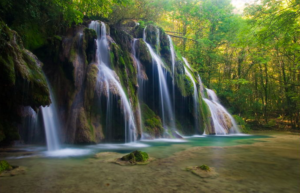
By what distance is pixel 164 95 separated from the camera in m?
13.3

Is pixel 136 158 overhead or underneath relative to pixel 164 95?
underneath

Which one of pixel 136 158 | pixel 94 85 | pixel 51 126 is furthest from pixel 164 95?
pixel 136 158

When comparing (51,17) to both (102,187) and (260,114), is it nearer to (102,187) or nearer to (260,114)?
(102,187)

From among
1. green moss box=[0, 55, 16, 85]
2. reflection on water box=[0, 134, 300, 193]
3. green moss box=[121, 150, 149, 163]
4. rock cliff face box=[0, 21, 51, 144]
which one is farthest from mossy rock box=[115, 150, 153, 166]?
green moss box=[0, 55, 16, 85]

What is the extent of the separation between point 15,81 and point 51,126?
2.85 meters

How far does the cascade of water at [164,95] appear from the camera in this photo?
13133mm

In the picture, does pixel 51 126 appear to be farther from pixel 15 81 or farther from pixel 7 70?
pixel 7 70

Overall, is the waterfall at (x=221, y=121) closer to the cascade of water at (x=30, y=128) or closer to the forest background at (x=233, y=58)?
the forest background at (x=233, y=58)

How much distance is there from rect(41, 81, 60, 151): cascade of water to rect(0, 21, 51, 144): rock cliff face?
1112 mm

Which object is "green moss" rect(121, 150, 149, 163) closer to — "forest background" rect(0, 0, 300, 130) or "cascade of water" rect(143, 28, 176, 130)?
"cascade of water" rect(143, 28, 176, 130)

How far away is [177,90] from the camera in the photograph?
14.0 meters

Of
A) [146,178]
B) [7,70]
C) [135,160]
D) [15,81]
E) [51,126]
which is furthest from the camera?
[51,126]

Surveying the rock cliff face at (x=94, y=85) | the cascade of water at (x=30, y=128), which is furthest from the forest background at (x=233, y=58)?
the cascade of water at (x=30, y=128)

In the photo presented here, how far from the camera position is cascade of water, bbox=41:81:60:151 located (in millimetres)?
7312
